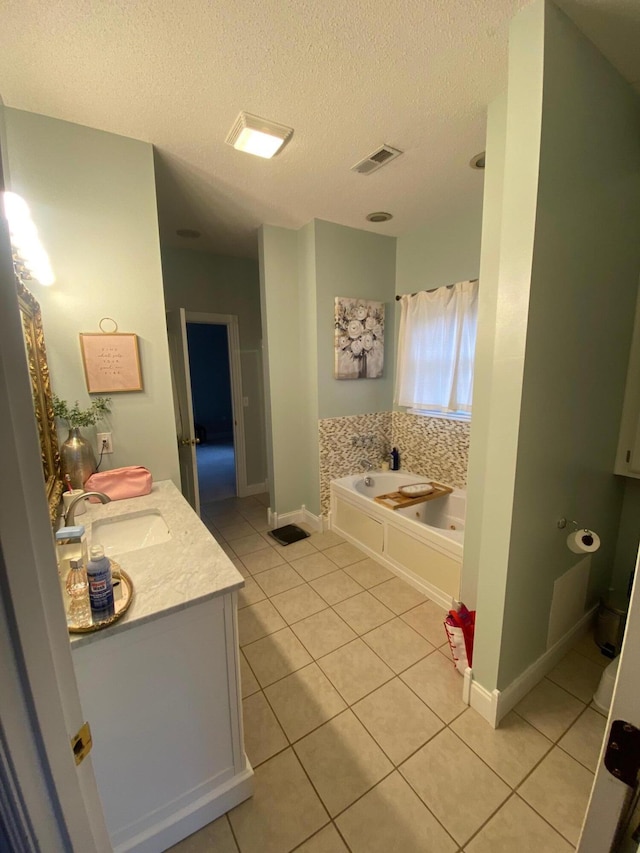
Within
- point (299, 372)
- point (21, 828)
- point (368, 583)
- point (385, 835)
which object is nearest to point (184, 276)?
point (299, 372)

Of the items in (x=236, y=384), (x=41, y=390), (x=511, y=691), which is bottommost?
(x=511, y=691)

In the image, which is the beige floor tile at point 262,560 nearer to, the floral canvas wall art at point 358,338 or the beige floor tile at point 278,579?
the beige floor tile at point 278,579

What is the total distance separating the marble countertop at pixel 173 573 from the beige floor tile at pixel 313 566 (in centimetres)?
129

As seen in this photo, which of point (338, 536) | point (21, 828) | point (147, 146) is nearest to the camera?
point (21, 828)

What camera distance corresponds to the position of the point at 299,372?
318 centimetres

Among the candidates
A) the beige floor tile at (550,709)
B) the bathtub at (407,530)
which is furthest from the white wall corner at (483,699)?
the bathtub at (407,530)

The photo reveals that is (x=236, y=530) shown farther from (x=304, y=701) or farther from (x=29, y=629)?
(x=29, y=629)

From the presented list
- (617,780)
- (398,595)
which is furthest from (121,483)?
(617,780)

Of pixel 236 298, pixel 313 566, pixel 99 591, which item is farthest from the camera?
pixel 236 298

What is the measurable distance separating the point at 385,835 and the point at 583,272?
2.17 meters

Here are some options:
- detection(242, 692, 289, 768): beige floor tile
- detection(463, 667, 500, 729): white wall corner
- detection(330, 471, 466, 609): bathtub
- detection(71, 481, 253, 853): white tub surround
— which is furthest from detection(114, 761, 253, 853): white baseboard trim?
detection(330, 471, 466, 609): bathtub

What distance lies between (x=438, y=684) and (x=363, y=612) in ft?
1.90

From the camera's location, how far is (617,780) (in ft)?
1.75

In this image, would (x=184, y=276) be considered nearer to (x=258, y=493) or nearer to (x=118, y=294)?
(x=118, y=294)
